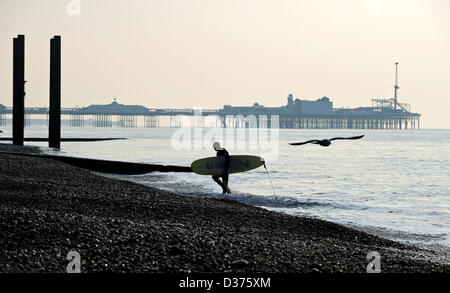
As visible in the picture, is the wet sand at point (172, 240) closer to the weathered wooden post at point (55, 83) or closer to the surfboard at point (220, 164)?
the surfboard at point (220, 164)

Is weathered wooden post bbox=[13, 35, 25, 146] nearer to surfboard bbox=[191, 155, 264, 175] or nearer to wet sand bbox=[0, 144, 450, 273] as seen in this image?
surfboard bbox=[191, 155, 264, 175]

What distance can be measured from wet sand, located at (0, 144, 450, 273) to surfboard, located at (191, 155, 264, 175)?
25.9 feet

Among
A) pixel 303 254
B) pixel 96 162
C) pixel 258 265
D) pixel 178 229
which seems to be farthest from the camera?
pixel 96 162

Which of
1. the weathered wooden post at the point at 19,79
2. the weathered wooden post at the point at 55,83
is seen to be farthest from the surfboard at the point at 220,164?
the weathered wooden post at the point at 19,79

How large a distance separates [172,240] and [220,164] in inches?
506

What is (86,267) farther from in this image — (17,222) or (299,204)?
(299,204)

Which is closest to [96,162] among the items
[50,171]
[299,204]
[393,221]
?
[50,171]

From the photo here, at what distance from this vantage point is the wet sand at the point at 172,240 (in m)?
7.84

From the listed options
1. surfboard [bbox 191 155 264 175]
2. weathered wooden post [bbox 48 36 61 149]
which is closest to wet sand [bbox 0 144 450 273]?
surfboard [bbox 191 155 264 175]

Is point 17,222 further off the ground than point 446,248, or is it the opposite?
point 17,222

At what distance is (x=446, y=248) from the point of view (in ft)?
41.9

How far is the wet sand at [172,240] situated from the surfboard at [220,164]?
790 cm

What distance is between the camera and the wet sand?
7.84 metres
